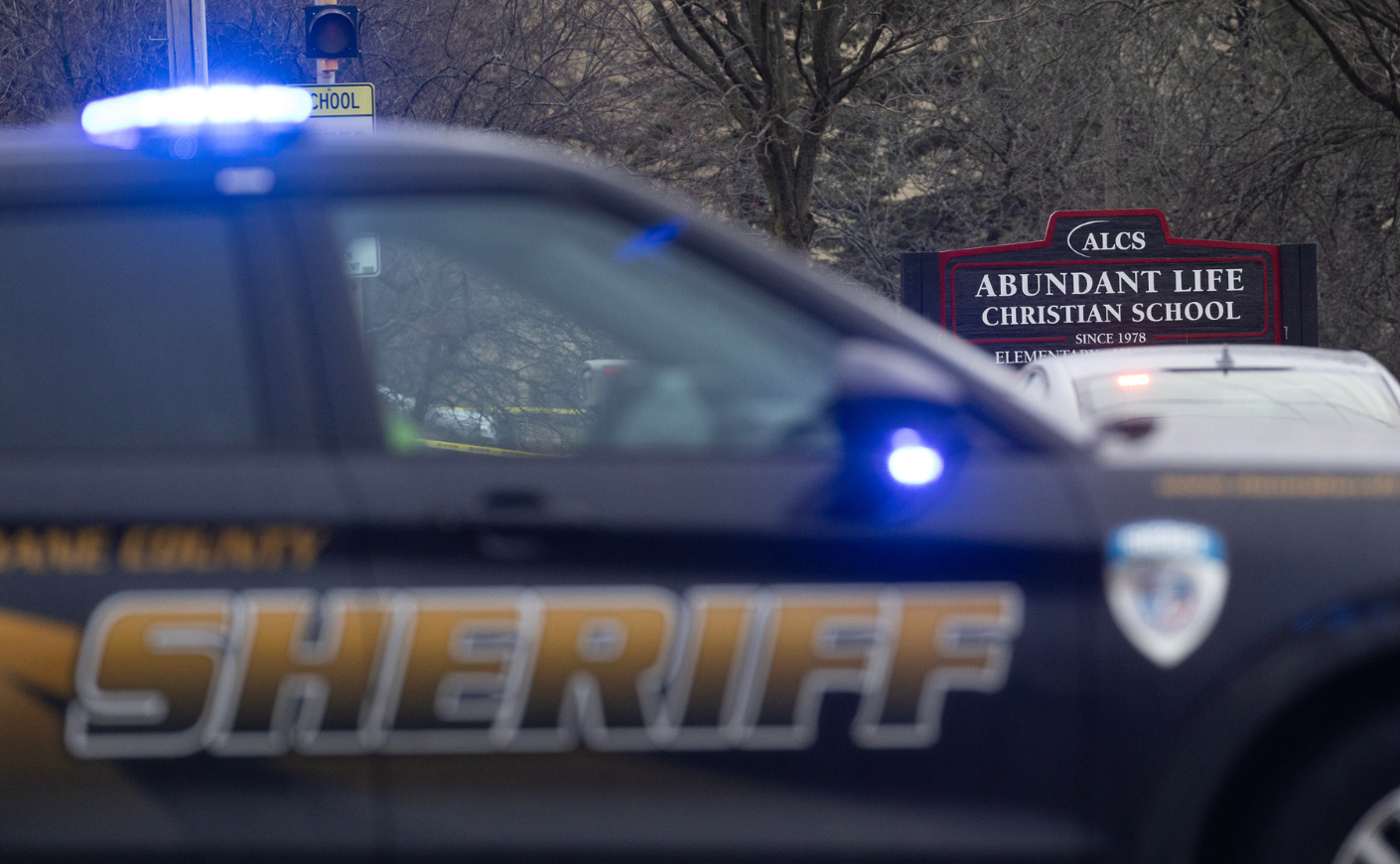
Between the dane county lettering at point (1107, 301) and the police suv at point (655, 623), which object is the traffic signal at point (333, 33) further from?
the police suv at point (655, 623)

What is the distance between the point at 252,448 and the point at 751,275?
34.8 inches

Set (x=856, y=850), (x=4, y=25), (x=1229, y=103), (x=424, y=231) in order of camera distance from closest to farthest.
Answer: (x=856, y=850) → (x=424, y=231) → (x=4, y=25) → (x=1229, y=103)

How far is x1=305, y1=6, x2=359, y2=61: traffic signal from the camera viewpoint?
1045 cm

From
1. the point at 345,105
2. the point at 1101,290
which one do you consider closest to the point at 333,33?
the point at 345,105

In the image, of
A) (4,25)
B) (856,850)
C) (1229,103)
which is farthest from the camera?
(1229,103)

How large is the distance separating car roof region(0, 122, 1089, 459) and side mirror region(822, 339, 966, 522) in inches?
3.6

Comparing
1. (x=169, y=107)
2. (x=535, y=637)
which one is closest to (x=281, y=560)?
(x=535, y=637)

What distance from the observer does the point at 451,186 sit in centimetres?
277

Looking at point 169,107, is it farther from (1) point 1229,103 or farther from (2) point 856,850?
(1) point 1229,103

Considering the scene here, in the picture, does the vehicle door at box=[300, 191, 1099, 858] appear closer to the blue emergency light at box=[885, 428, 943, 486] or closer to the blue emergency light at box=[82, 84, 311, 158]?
the blue emergency light at box=[885, 428, 943, 486]

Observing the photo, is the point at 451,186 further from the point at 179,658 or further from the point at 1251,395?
the point at 1251,395

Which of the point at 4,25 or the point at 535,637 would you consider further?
the point at 4,25

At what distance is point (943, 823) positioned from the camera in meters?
2.61

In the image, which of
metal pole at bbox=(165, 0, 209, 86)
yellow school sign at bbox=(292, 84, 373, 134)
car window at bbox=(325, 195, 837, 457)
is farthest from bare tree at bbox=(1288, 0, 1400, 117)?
car window at bbox=(325, 195, 837, 457)
